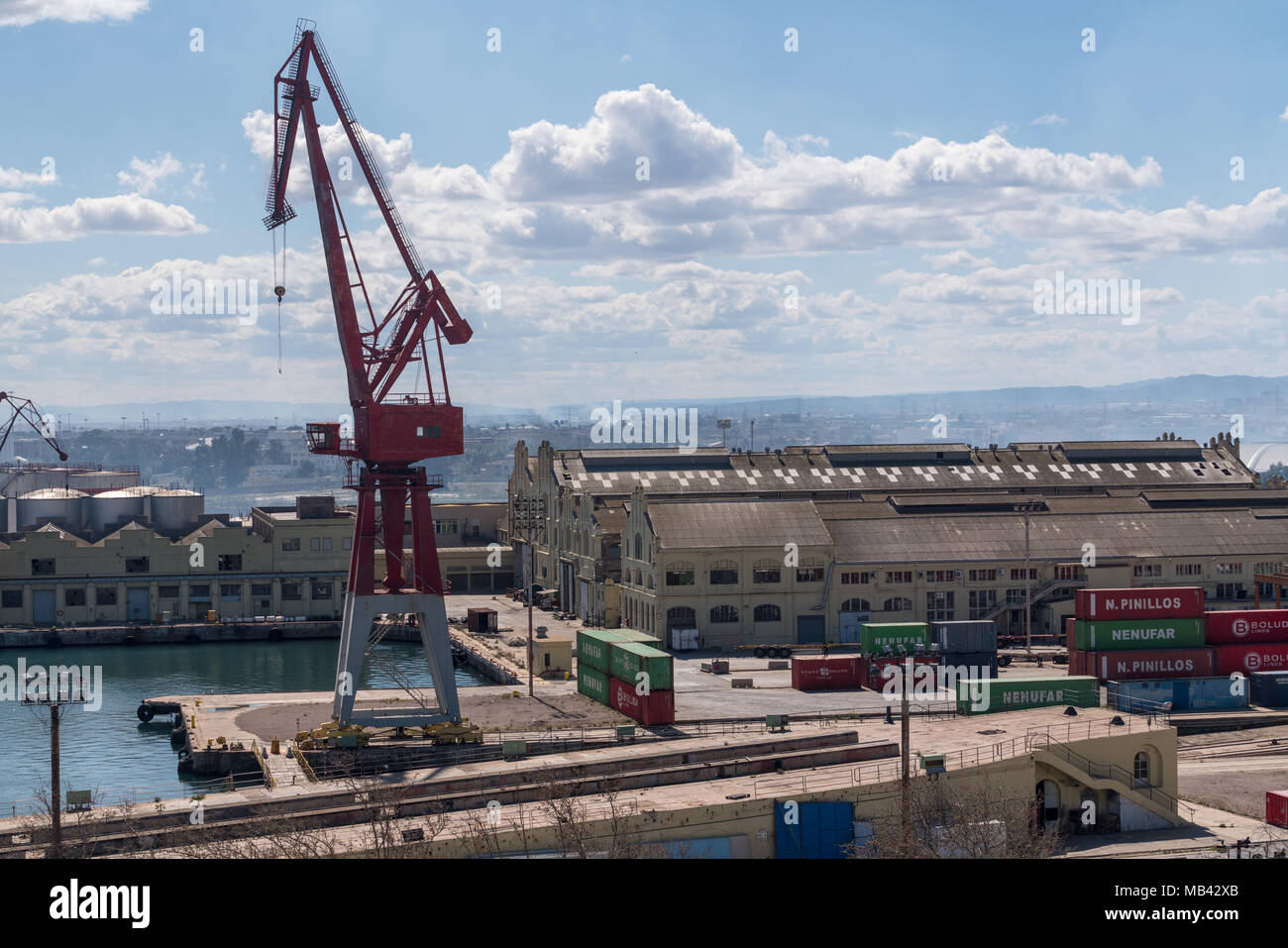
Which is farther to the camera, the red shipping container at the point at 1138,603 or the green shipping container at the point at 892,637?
the green shipping container at the point at 892,637

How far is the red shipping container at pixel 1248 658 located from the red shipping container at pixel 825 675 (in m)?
16.8

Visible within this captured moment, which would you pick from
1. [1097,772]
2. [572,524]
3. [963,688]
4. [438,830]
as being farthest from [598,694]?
[572,524]

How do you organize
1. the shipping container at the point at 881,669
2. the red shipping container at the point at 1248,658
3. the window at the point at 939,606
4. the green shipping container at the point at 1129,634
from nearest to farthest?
1. the green shipping container at the point at 1129,634
2. the red shipping container at the point at 1248,658
3. the shipping container at the point at 881,669
4. the window at the point at 939,606

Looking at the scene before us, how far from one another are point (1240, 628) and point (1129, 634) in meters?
6.01

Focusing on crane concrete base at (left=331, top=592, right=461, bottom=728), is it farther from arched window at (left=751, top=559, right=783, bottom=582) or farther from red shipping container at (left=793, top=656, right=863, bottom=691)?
arched window at (left=751, top=559, right=783, bottom=582)

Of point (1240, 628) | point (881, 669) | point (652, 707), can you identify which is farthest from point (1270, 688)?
point (652, 707)

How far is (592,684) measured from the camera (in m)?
68.9

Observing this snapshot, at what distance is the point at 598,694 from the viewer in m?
67.9

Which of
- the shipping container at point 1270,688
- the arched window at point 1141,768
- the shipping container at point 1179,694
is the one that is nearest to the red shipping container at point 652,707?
the arched window at point 1141,768

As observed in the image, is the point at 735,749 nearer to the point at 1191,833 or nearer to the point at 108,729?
the point at 1191,833

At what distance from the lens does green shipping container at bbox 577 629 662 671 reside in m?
67.7

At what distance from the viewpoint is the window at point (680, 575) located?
87.3 meters

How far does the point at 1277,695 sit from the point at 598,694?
31294mm

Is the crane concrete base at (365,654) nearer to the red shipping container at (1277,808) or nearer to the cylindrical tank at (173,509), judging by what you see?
the red shipping container at (1277,808)
